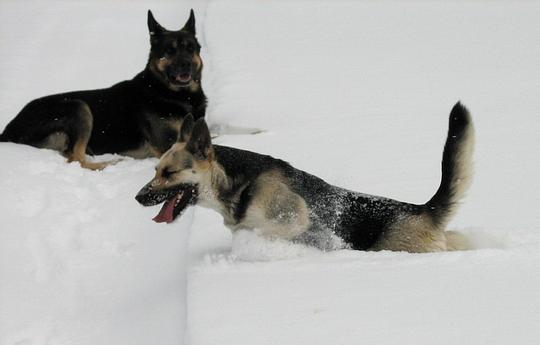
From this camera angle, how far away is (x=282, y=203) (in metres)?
4.75

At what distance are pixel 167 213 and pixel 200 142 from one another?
0.50 m

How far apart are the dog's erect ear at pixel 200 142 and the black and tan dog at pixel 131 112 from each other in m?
2.38

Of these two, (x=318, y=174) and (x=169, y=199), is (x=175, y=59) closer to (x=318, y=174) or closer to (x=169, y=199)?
(x=318, y=174)

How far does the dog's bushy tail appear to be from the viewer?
4.32m

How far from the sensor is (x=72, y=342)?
4305 millimetres

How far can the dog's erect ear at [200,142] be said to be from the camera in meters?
4.55

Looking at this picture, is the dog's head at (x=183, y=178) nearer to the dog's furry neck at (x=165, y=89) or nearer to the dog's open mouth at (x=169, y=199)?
the dog's open mouth at (x=169, y=199)

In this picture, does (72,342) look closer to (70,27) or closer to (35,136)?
(35,136)

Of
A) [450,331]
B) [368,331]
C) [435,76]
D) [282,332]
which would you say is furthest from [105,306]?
[435,76]

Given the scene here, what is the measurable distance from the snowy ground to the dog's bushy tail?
36cm

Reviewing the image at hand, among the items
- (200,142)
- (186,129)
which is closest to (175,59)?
(186,129)

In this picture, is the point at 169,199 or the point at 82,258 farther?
the point at 82,258

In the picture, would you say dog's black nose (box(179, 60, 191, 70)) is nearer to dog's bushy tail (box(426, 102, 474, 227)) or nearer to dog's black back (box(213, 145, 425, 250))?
dog's black back (box(213, 145, 425, 250))

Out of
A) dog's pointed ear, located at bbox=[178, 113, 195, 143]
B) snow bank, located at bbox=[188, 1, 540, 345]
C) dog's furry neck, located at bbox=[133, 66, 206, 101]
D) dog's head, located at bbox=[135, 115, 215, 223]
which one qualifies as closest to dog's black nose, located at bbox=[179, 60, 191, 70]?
dog's furry neck, located at bbox=[133, 66, 206, 101]
